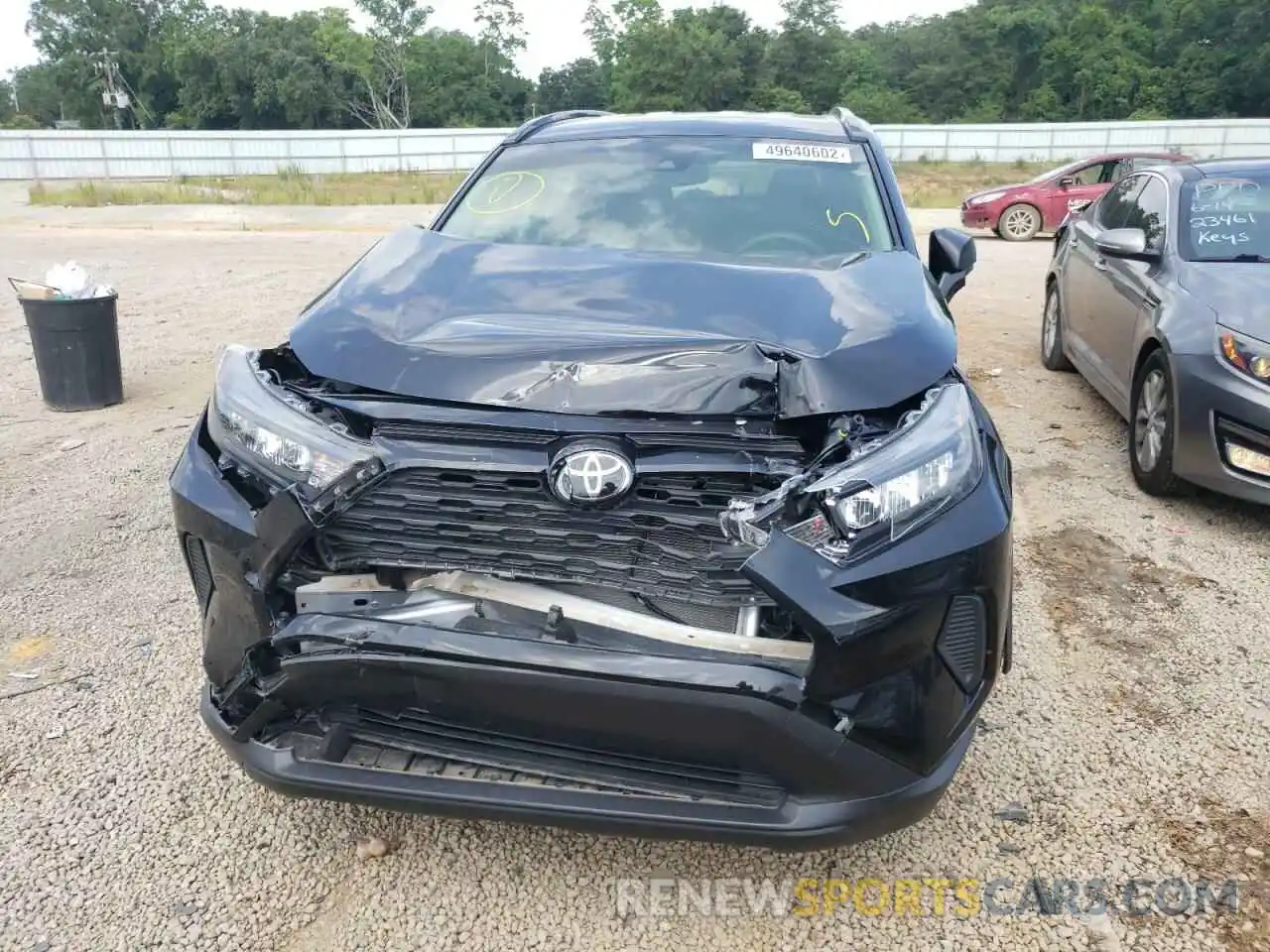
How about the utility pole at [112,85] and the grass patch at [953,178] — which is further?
the utility pole at [112,85]

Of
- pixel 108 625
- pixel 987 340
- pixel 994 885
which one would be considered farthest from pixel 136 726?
pixel 987 340

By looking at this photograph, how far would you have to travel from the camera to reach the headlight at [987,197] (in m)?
17.6

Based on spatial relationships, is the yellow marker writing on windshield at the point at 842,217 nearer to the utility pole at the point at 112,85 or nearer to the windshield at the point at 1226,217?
the windshield at the point at 1226,217

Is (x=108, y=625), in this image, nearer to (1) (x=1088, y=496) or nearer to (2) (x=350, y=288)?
(2) (x=350, y=288)

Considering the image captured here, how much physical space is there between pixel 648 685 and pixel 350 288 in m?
1.58

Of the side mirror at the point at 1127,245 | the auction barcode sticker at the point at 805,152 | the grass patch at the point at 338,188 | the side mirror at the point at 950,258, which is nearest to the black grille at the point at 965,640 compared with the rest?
the side mirror at the point at 950,258

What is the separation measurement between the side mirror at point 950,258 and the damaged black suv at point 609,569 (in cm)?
145

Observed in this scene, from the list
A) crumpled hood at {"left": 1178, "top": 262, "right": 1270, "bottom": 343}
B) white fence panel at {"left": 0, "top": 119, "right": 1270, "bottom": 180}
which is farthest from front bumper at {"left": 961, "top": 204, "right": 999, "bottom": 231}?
white fence panel at {"left": 0, "top": 119, "right": 1270, "bottom": 180}

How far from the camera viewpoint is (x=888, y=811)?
2127mm

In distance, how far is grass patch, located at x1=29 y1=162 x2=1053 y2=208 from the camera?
2559 cm

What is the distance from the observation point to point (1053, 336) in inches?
297

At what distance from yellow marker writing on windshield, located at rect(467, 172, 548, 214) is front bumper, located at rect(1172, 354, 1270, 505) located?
2984 mm

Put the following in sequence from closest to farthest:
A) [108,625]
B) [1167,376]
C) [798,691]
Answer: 1. [798,691]
2. [108,625]
3. [1167,376]

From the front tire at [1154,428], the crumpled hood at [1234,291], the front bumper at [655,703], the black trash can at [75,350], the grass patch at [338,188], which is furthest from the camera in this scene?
the grass patch at [338,188]
